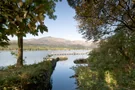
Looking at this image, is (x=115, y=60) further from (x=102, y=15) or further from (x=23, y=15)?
(x=23, y=15)

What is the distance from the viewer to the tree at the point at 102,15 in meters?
17.0

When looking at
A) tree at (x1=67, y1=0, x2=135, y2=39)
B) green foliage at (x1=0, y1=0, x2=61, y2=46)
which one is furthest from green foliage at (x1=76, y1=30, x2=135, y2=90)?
green foliage at (x1=0, y1=0, x2=61, y2=46)

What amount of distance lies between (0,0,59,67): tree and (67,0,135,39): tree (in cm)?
1381

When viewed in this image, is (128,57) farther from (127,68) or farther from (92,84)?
(92,84)

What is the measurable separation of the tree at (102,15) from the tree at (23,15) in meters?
13.8

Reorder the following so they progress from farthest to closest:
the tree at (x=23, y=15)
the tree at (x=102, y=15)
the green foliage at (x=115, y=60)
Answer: the tree at (x=102, y=15), the green foliage at (x=115, y=60), the tree at (x=23, y=15)

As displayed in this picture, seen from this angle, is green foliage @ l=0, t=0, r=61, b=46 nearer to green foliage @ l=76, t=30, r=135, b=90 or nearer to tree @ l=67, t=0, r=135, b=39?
green foliage @ l=76, t=30, r=135, b=90

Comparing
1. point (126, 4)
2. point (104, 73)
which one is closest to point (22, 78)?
point (104, 73)

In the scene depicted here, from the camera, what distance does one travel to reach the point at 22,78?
41.1ft

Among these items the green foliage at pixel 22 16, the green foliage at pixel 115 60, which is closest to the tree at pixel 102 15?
the green foliage at pixel 115 60

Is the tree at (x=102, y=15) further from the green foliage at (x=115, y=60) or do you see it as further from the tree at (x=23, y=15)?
the tree at (x=23, y=15)

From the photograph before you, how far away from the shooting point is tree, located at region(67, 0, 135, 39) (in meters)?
17.0

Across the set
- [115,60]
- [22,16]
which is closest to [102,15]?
[115,60]

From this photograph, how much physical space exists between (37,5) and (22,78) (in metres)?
10.3
